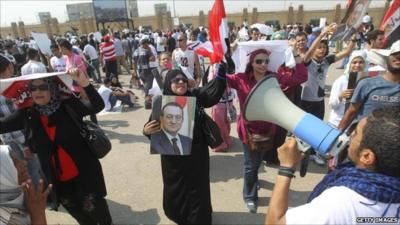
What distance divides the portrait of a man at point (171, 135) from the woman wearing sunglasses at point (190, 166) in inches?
2.9

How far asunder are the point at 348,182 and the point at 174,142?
1789 mm

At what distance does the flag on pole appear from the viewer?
2.81 metres

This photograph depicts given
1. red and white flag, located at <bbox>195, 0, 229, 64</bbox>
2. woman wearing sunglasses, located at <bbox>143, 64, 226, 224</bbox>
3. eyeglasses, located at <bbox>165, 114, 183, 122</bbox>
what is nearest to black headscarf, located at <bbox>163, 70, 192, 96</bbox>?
woman wearing sunglasses, located at <bbox>143, 64, 226, 224</bbox>

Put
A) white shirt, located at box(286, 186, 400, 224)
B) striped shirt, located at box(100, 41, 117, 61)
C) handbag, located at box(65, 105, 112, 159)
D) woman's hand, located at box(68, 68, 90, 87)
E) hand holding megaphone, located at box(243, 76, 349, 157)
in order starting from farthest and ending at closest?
striped shirt, located at box(100, 41, 117, 61) → handbag, located at box(65, 105, 112, 159) → woman's hand, located at box(68, 68, 90, 87) → hand holding megaphone, located at box(243, 76, 349, 157) → white shirt, located at box(286, 186, 400, 224)

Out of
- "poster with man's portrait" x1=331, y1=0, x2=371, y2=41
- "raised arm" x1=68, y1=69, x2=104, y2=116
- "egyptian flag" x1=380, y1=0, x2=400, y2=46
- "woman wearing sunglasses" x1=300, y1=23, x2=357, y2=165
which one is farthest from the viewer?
"woman wearing sunglasses" x1=300, y1=23, x2=357, y2=165

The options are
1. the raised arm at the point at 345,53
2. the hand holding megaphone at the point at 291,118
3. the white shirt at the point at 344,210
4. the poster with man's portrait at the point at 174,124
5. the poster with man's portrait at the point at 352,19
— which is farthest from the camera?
the raised arm at the point at 345,53

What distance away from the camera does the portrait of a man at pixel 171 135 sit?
2.86 meters

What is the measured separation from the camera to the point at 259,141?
3299 mm

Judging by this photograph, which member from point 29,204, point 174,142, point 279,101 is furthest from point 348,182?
point 174,142

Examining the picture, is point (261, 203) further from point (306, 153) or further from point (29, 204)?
point (29, 204)

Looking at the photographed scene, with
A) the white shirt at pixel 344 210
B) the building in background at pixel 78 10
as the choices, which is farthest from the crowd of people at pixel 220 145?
the building in background at pixel 78 10

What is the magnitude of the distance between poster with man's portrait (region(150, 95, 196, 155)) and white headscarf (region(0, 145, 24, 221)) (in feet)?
Answer: 4.75

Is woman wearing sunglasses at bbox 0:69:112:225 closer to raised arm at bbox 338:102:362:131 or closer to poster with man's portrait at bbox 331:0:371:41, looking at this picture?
raised arm at bbox 338:102:362:131

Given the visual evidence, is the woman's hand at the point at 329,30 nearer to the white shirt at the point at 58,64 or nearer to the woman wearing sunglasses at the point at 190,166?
the woman wearing sunglasses at the point at 190,166
